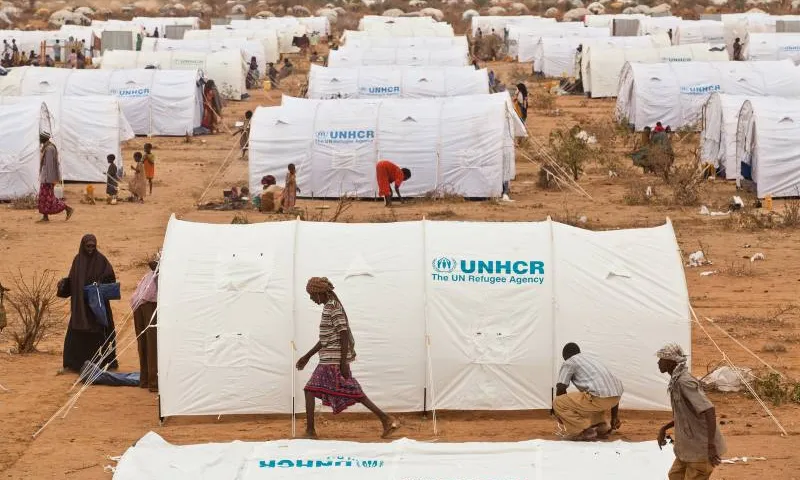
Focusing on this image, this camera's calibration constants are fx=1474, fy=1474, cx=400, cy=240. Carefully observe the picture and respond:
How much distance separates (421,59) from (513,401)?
27542 mm

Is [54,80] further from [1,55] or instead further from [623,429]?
[623,429]

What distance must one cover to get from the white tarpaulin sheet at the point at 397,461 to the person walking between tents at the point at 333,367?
0.54 meters

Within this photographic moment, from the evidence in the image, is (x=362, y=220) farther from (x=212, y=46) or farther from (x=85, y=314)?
(x=212, y=46)

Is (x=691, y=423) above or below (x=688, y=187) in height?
above

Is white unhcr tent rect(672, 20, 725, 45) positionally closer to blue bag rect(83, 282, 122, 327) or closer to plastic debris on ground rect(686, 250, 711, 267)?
plastic debris on ground rect(686, 250, 711, 267)

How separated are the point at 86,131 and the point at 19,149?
7.43 ft

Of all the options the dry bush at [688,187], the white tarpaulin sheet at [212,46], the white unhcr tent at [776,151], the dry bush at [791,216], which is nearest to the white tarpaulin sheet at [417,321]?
the dry bush at [791,216]

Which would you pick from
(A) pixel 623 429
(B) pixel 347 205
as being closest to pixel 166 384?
(A) pixel 623 429

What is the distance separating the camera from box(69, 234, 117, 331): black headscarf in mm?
13242

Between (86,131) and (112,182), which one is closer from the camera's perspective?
(112,182)

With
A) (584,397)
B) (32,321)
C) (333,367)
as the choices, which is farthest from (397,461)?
(32,321)

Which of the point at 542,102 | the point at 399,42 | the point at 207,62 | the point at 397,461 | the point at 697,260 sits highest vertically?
the point at 397,461

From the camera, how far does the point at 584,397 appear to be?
11219 millimetres

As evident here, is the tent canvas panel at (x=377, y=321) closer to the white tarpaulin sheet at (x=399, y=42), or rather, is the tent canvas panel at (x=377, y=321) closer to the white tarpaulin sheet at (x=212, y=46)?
the white tarpaulin sheet at (x=212, y=46)
